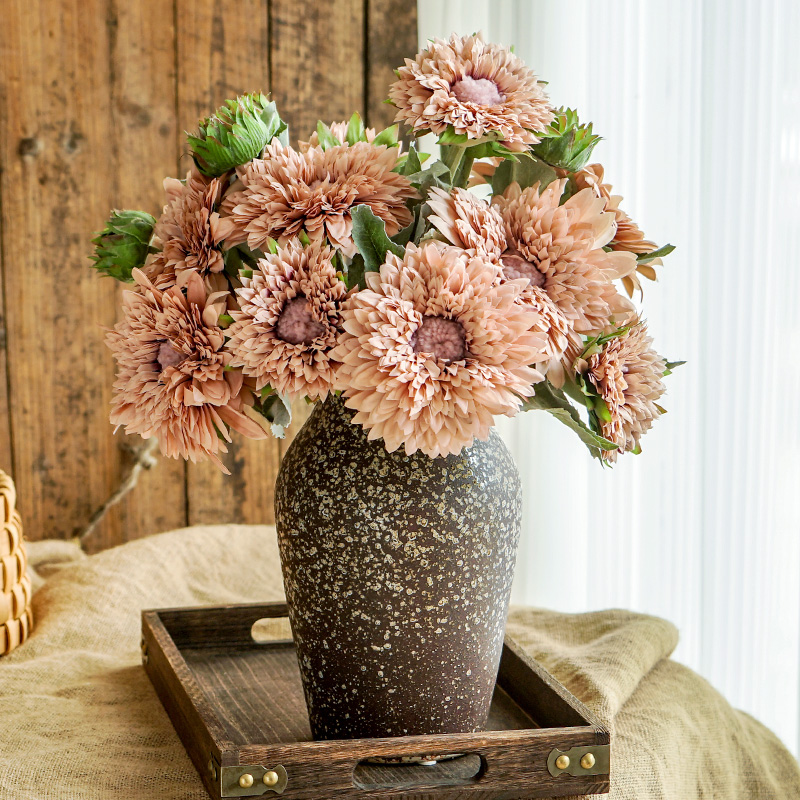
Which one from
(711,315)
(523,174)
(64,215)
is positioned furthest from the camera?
(64,215)

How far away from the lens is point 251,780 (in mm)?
613

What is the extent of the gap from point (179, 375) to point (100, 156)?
3.70ft

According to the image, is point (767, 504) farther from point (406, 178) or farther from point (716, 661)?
point (406, 178)

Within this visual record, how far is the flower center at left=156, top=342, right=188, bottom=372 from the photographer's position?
1.97 feet

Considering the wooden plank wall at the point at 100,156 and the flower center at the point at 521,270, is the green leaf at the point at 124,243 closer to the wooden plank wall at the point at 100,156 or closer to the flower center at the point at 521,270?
the flower center at the point at 521,270

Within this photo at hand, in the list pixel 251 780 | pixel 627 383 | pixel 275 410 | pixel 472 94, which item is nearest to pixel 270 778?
pixel 251 780

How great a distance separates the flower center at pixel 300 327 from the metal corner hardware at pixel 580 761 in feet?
1.06

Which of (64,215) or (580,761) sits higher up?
(64,215)

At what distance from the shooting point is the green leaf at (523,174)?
2.10 ft

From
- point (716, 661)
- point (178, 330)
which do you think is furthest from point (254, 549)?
point (178, 330)

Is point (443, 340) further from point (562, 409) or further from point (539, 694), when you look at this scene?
point (539, 694)

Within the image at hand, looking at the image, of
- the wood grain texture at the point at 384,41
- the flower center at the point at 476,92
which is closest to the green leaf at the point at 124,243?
the flower center at the point at 476,92

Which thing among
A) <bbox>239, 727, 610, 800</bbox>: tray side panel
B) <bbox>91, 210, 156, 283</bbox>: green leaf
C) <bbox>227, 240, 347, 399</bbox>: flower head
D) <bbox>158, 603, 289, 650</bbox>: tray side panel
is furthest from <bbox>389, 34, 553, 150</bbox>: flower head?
<bbox>158, 603, 289, 650</bbox>: tray side panel

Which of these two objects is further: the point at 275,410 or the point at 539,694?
the point at 539,694
